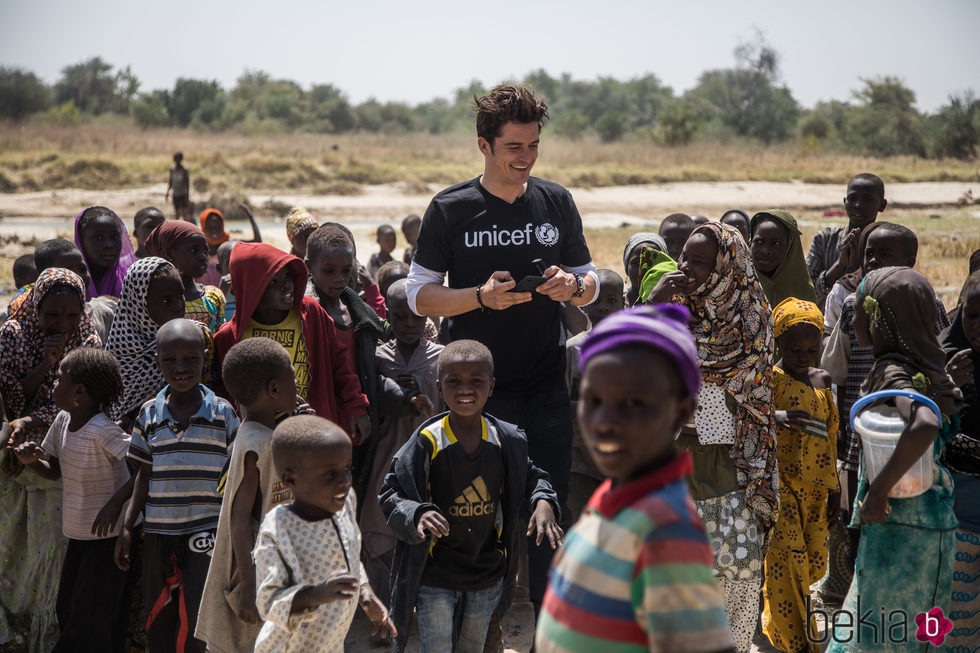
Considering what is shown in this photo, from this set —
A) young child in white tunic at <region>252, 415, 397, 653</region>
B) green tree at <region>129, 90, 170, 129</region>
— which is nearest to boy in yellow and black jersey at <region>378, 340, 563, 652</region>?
young child in white tunic at <region>252, 415, 397, 653</region>

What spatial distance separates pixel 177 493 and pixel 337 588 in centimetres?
141

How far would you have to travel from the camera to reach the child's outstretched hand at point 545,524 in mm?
3424

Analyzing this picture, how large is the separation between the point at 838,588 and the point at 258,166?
25730 mm

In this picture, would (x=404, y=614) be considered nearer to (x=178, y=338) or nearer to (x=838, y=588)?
(x=178, y=338)

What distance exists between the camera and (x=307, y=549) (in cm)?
308

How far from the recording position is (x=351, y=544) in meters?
3.22

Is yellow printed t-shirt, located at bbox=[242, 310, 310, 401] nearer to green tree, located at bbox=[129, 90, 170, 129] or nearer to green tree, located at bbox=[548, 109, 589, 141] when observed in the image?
green tree, located at bbox=[129, 90, 170, 129]

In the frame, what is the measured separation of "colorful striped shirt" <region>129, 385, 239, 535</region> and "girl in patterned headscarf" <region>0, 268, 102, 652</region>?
33.0 inches

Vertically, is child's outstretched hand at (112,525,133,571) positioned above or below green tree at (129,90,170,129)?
below

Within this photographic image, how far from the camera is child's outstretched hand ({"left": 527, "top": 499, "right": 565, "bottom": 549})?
3.42 m

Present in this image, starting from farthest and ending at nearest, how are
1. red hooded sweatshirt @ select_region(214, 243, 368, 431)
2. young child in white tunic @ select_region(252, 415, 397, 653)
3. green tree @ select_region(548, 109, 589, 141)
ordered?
green tree @ select_region(548, 109, 589, 141)
red hooded sweatshirt @ select_region(214, 243, 368, 431)
young child in white tunic @ select_region(252, 415, 397, 653)

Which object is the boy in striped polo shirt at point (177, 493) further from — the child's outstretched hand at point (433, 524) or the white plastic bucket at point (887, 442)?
the white plastic bucket at point (887, 442)

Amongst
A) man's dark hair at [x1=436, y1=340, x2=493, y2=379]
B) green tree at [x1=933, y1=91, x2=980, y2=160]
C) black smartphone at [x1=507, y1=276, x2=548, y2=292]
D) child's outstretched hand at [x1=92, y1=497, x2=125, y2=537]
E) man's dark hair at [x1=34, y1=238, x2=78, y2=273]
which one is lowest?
child's outstretched hand at [x1=92, y1=497, x2=125, y2=537]

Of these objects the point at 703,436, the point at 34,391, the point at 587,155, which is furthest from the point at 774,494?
the point at 587,155
